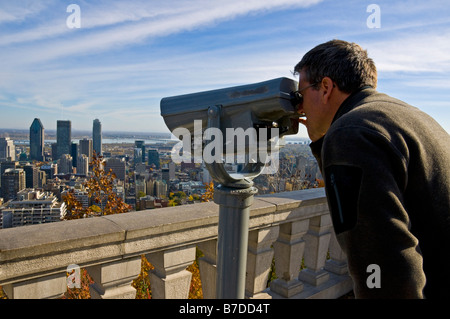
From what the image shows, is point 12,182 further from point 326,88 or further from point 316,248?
point 326,88

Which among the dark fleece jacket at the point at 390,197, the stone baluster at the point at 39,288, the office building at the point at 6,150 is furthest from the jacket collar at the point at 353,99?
the office building at the point at 6,150

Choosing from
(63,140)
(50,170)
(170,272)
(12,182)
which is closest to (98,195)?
(12,182)

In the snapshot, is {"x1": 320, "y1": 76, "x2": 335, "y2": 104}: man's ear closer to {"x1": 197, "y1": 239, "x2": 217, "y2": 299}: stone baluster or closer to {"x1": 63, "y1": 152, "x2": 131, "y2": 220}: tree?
{"x1": 197, "y1": 239, "x2": 217, "y2": 299}: stone baluster

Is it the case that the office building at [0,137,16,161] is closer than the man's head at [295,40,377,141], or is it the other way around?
the man's head at [295,40,377,141]

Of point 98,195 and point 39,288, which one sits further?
point 98,195

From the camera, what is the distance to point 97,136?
923 cm

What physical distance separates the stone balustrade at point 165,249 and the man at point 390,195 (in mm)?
1082

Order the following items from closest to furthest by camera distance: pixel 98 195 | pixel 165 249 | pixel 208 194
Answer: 1. pixel 165 249
2. pixel 208 194
3. pixel 98 195

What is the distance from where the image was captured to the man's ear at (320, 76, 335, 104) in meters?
1.33

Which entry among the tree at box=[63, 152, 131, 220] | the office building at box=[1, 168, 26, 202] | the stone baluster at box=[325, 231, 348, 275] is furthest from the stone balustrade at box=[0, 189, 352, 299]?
the office building at box=[1, 168, 26, 202]

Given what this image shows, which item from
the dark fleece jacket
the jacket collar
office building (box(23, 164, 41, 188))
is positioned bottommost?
office building (box(23, 164, 41, 188))

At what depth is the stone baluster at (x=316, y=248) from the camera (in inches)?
117

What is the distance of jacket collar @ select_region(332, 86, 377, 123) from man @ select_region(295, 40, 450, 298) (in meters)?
0.04
